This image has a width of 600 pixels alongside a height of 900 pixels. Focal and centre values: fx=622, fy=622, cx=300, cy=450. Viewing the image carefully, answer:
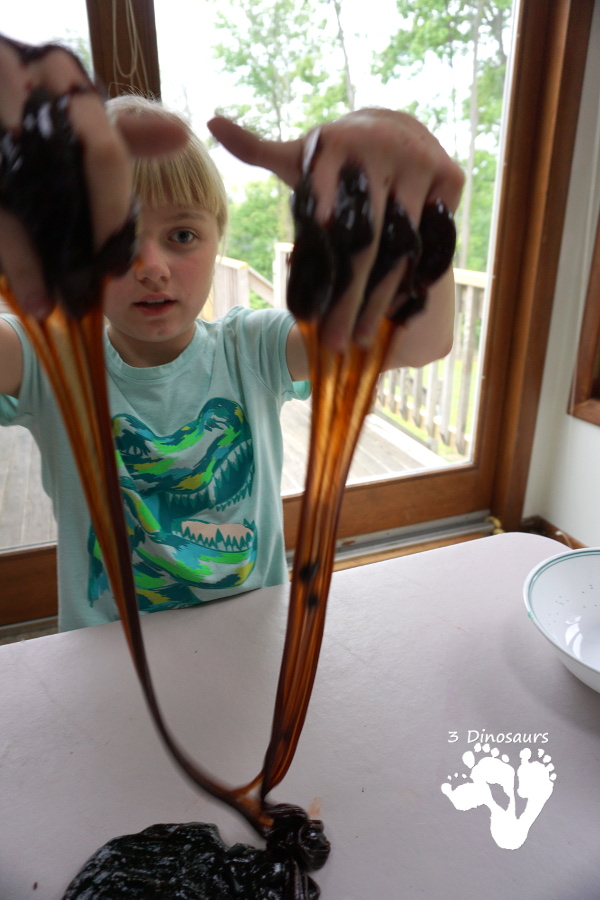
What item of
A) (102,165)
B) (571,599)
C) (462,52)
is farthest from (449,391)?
(102,165)

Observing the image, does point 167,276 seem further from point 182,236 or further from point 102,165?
point 102,165

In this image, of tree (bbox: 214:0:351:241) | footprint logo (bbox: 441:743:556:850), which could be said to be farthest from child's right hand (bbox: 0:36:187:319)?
tree (bbox: 214:0:351:241)

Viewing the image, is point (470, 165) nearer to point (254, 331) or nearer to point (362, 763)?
point (254, 331)

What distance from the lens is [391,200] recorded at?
331mm

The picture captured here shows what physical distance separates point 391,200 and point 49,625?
147 cm

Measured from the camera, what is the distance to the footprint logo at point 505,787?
0.49 metres

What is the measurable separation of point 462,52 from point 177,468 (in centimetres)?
144

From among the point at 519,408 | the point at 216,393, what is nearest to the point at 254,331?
the point at 216,393

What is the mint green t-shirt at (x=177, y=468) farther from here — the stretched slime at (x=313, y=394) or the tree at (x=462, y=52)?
the tree at (x=462, y=52)

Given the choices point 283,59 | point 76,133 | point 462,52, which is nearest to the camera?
point 76,133

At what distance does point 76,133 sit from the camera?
1.00 ft

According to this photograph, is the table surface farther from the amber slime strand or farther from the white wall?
the white wall

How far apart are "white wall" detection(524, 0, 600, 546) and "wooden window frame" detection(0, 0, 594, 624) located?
0.03 m

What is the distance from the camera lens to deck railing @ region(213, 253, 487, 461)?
2.09m
